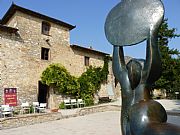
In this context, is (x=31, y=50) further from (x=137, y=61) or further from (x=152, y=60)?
(x=152, y=60)

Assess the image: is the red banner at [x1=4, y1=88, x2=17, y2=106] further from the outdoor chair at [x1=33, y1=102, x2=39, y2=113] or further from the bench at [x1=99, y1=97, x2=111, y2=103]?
the bench at [x1=99, y1=97, x2=111, y2=103]

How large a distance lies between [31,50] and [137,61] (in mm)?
14656

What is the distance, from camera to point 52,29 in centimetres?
1914

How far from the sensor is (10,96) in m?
14.4

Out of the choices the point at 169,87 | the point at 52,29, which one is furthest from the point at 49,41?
the point at 169,87

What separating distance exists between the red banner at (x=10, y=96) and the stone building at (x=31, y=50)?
2.71ft

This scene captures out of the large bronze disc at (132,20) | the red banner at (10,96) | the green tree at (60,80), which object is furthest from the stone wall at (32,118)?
the large bronze disc at (132,20)

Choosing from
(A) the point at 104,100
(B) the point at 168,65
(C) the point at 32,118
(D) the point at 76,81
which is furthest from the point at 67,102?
(B) the point at 168,65

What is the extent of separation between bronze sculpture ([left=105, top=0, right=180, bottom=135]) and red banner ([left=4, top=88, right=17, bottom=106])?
11689 mm

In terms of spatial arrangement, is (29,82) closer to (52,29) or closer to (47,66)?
(47,66)

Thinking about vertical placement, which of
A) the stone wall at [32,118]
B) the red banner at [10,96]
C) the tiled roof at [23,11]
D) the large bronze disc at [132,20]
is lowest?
the stone wall at [32,118]

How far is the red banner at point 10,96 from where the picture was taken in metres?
14.2

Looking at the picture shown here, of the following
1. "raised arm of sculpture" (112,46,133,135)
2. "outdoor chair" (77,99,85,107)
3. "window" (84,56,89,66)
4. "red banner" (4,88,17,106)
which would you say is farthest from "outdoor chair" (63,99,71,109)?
"raised arm of sculpture" (112,46,133,135)

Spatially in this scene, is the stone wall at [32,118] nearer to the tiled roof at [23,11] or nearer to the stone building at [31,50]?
the stone building at [31,50]
